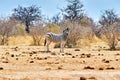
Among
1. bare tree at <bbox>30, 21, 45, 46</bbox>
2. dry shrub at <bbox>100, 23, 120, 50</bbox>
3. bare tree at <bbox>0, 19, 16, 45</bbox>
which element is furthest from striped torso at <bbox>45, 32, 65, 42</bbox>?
bare tree at <bbox>0, 19, 16, 45</bbox>

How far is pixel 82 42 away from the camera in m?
42.3

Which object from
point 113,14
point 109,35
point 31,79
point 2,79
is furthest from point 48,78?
point 113,14

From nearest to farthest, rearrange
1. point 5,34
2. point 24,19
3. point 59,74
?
1. point 59,74
2. point 5,34
3. point 24,19

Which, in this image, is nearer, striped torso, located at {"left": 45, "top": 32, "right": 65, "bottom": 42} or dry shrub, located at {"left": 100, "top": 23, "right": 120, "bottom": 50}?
striped torso, located at {"left": 45, "top": 32, "right": 65, "bottom": 42}

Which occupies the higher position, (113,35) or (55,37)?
(113,35)

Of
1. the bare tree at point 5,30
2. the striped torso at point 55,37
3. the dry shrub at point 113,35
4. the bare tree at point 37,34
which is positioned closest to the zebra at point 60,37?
the striped torso at point 55,37

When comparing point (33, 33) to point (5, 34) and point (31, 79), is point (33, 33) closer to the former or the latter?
point (5, 34)

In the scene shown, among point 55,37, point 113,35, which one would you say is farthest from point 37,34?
point 55,37

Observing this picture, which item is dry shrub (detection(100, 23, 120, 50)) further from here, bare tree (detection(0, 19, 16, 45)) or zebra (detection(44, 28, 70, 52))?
bare tree (detection(0, 19, 16, 45))

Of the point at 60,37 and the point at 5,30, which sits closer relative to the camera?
the point at 60,37

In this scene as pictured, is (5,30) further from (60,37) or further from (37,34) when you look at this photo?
(60,37)

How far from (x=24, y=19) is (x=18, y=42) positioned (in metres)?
32.0

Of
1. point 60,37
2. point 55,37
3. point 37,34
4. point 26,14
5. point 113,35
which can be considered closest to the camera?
point 60,37

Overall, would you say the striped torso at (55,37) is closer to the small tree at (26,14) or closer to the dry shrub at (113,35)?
the dry shrub at (113,35)
